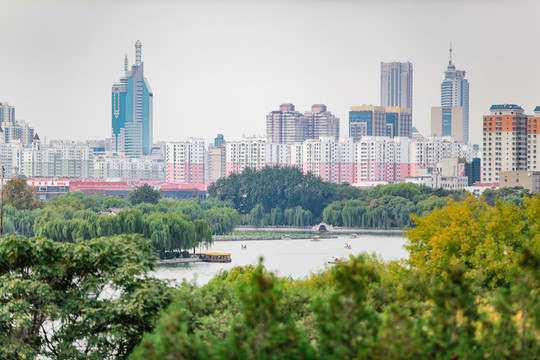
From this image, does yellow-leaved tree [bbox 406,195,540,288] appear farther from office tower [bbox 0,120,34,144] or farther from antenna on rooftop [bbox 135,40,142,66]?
antenna on rooftop [bbox 135,40,142,66]

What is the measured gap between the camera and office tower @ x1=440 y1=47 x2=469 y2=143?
305ft

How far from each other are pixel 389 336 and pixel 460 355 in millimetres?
410

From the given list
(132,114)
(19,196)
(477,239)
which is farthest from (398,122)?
(477,239)

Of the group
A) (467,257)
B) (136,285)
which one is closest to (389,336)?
(136,285)

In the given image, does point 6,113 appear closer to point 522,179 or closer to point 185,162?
point 185,162

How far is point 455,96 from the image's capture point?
9494cm

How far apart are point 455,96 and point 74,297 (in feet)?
298

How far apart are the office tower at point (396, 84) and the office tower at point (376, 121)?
57.7 feet

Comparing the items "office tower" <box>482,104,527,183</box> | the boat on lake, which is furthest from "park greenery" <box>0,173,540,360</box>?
"office tower" <box>482,104,527,183</box>

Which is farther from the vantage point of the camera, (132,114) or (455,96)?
(455,96)

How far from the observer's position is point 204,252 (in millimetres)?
24125

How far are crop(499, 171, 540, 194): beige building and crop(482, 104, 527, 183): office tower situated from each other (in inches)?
165

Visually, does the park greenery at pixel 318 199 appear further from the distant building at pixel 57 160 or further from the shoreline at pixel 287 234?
the distant building at pixel 57 160

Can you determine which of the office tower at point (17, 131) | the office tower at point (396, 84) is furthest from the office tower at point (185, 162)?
the office tower at point (396, 84)
